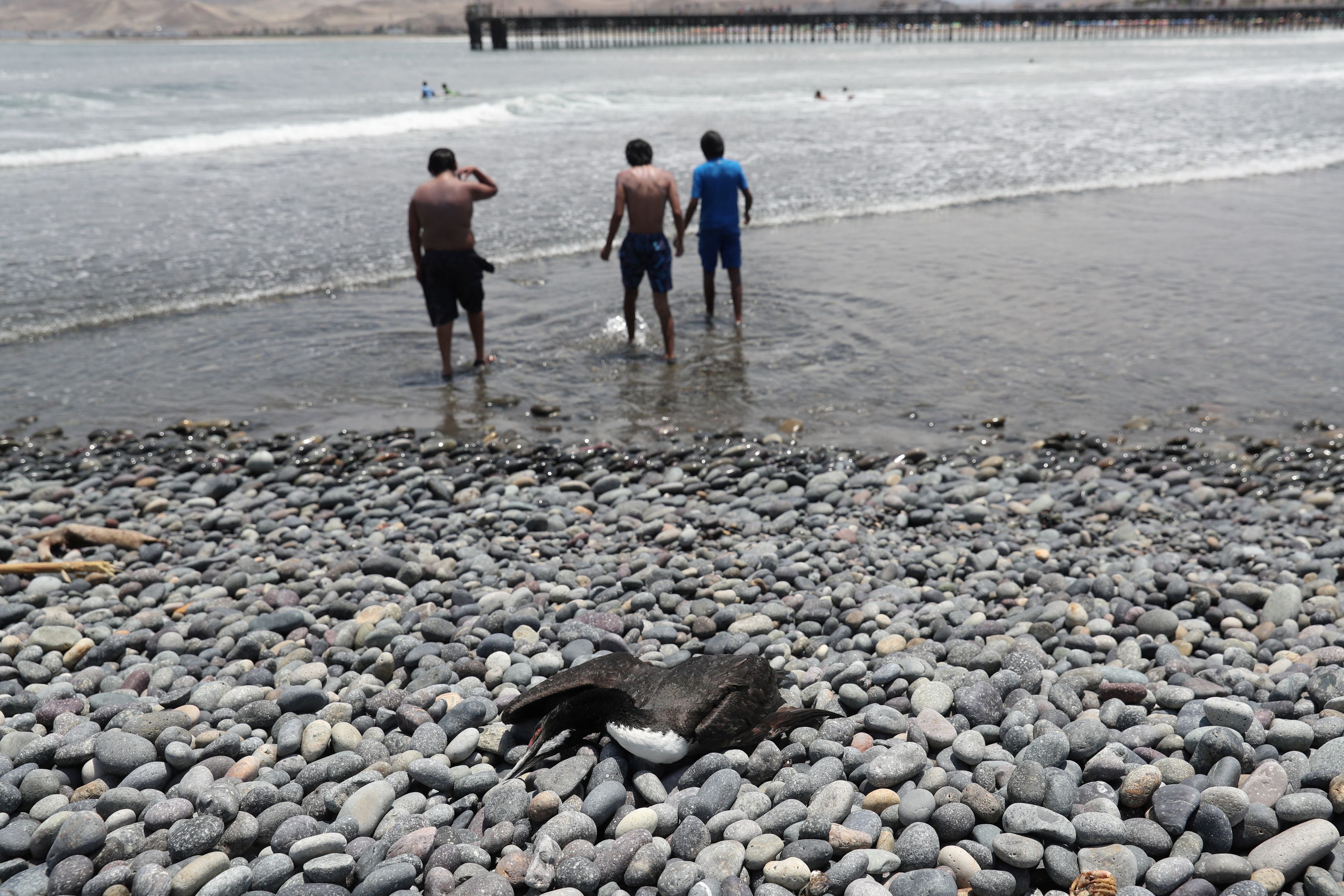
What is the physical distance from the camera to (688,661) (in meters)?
3.36

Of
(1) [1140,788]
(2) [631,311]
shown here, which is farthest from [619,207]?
(1) [1140,788]

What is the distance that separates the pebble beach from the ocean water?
1.21 meters

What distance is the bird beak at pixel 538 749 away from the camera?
296 centimetres

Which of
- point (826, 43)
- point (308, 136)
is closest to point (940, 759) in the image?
point (308, 136)

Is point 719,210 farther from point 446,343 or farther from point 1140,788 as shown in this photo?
point 1140,788

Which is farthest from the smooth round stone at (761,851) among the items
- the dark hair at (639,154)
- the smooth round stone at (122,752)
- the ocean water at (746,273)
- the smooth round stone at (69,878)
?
the dark hair at (639,154)

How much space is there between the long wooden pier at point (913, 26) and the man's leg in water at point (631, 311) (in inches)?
3098

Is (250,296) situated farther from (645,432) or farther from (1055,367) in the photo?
(1055,367)

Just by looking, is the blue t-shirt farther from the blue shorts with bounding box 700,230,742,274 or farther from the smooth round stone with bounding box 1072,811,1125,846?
the smooth round stone with bounding box 1072,811,1125,846

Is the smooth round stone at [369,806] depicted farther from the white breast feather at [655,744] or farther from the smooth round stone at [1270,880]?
the smooth round stone at [1270,880]

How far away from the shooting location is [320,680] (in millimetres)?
3541

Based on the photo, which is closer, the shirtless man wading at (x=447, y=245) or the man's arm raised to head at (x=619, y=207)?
the shirtless man wading at (x=447, y=245)

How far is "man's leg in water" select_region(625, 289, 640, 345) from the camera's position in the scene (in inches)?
327

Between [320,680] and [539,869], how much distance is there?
1.47 metres
